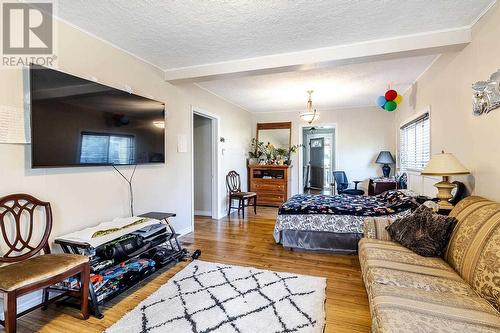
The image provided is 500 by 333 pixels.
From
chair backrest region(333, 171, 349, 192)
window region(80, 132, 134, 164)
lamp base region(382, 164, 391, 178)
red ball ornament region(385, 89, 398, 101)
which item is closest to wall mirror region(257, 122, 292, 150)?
chair backrest region(333, 171, 349, 192)

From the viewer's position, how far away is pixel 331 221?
330cm

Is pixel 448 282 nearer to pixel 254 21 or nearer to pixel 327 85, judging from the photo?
pixel 254 21

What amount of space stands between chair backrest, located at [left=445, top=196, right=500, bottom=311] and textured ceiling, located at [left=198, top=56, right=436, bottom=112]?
2192 mm

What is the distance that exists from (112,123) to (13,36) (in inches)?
37.7

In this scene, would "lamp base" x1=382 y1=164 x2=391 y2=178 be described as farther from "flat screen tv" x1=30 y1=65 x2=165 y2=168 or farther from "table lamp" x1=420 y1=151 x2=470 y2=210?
"flat screen tv" x1=30 y1=65 x2=165 y2=168

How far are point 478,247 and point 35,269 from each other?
2.90 meters

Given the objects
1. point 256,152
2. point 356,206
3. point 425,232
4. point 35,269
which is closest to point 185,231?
point 35,269

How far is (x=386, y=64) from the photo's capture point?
3.43 meters

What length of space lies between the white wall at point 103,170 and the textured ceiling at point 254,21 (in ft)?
0.74

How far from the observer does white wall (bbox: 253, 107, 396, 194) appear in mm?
5965

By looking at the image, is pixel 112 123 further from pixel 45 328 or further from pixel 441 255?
pixel 441 255

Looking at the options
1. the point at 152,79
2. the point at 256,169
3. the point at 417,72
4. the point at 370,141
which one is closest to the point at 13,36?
the point at 152,79

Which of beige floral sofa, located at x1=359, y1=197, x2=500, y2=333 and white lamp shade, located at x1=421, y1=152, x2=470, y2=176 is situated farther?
white lamp shade, located at x1=421, y1=152, x2=470, y2=176

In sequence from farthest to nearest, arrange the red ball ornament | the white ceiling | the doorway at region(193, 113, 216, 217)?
the doorway at region(193, 113, 216, 217)
the red ball ornament
the white ceiling
